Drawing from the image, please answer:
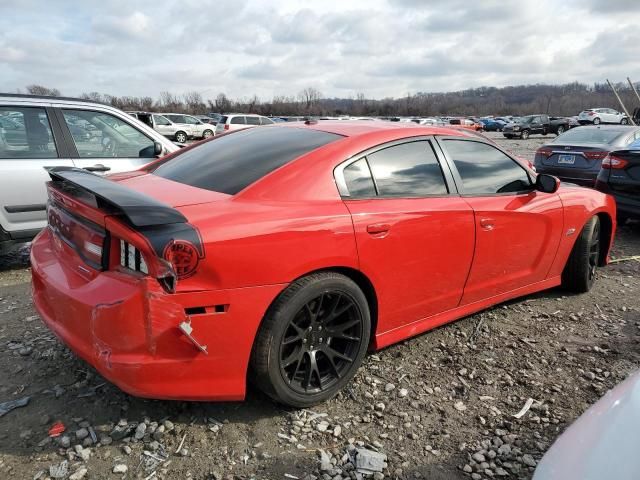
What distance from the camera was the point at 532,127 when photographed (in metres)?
35.5

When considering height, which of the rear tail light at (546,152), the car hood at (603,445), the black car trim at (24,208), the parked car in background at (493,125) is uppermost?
the rear tail light at (546,152)

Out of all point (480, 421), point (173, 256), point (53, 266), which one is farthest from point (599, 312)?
point (53, 266)

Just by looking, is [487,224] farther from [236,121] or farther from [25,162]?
[236,121]

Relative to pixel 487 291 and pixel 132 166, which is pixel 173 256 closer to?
pixel 487 291

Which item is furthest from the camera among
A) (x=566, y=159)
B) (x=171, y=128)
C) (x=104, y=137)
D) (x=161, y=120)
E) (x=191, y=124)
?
(x=191, y=124)

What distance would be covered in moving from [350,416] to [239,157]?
1.62 metres

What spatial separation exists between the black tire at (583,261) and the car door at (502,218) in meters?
0.48

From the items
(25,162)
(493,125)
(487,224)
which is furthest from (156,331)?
(493,125)

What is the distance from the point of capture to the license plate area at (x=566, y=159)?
28.3ft

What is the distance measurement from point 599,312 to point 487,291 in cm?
132

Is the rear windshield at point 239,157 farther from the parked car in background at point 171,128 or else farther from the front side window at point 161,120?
the front side window at point 161,120

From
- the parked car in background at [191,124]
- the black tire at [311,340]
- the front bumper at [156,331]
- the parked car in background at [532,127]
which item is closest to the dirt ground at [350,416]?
the black tire at [311,340]

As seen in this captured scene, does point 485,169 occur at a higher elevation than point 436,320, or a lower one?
higher

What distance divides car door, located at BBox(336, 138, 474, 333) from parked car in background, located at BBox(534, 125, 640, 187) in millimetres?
A: 6494
